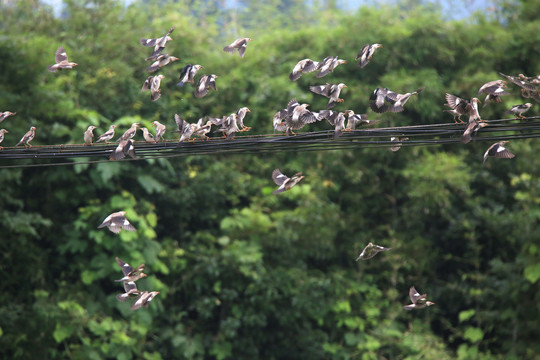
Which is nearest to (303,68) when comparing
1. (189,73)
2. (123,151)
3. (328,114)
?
(328,114)

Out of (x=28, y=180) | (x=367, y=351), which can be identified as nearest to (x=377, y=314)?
(x=367, y=351)

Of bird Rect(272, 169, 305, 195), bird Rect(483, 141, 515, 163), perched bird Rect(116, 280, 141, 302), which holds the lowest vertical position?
perched bird Rect(116, 280, 141, 302)

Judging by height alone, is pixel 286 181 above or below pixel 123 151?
below

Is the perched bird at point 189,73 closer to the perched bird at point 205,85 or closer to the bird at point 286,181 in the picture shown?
the perched bird at point 205,85

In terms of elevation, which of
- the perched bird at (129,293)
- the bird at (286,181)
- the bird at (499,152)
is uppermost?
the bird at (499,152)

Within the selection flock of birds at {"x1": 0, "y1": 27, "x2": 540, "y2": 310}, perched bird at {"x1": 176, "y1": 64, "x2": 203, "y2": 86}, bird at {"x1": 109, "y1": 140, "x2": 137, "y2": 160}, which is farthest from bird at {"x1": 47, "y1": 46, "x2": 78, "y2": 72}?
bird at {"x1": 109, "y1": 140, "x2": 137, "y2": 160}

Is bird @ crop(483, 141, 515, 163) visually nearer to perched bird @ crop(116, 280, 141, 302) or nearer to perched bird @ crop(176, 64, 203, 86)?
perched bird @ crop(176, 64, 203, 86)

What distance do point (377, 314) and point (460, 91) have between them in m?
2.94

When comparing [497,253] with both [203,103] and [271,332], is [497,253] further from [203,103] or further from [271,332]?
[203,103]

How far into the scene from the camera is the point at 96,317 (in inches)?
320

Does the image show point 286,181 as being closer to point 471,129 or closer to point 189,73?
point 189,73

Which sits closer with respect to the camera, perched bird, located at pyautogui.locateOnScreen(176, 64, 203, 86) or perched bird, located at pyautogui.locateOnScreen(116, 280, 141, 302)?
perched bird, located at pyautogui.locateOnScreen(116, 280, 141, 302)

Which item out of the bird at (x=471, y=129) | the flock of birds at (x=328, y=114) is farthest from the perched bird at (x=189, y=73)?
the bird at (x=471, y=129)

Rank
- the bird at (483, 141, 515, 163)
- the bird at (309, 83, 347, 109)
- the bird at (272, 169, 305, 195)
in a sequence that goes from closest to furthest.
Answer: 1. the bird at (483, 141, 515, 163)
2. the bird at (309, 83, 347, 109)
3. the bird at (272, 169, 305, 195)
